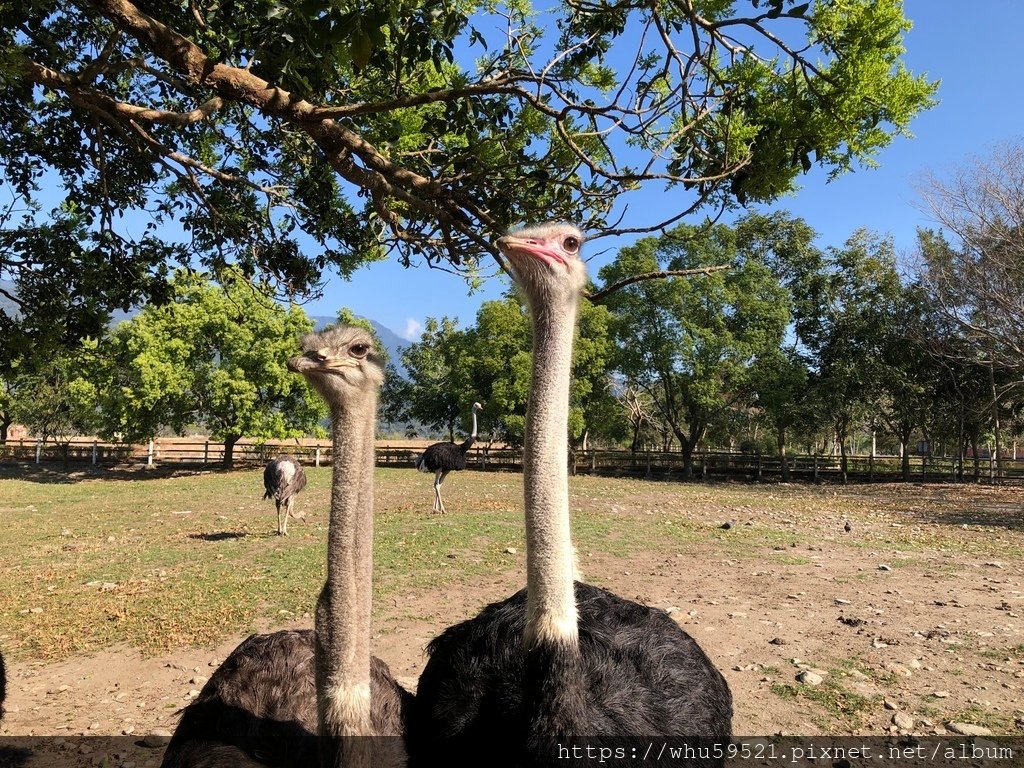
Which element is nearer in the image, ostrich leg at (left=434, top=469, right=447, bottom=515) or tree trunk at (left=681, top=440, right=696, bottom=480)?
ostrich leg at (left=434, top=469, right=447, bottom=515)

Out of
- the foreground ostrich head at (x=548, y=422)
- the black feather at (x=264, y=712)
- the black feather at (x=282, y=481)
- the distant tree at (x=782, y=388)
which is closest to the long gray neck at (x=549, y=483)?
the foreground ostrich head at (x=548, y=422)

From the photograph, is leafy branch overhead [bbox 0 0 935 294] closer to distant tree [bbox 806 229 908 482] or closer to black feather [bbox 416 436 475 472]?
black feather [bbox 416 436 475 472]

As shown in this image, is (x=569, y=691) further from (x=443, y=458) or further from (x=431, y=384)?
(x=431, y=384)

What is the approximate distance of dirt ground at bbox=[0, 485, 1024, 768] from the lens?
13.8ft

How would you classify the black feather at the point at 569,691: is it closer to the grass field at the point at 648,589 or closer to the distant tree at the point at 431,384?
the grass field at the point at 648,589

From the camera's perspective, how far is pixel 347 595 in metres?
2.36

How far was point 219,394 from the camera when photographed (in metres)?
25.1

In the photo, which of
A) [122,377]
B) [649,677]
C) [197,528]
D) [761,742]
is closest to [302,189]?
[649,677]

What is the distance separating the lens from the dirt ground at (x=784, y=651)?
4219 mm

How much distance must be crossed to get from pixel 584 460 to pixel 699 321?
9.18m

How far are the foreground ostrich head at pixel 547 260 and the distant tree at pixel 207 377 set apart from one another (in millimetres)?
23180

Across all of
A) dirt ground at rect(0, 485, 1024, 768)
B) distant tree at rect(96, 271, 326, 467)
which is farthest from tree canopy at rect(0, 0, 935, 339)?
distant tree at rect(96, 271, 326, 467)

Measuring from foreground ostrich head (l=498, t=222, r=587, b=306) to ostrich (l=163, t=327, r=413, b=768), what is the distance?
1.96 ft

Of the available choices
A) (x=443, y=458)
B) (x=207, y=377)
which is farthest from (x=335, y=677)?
(x=207, y=377)
